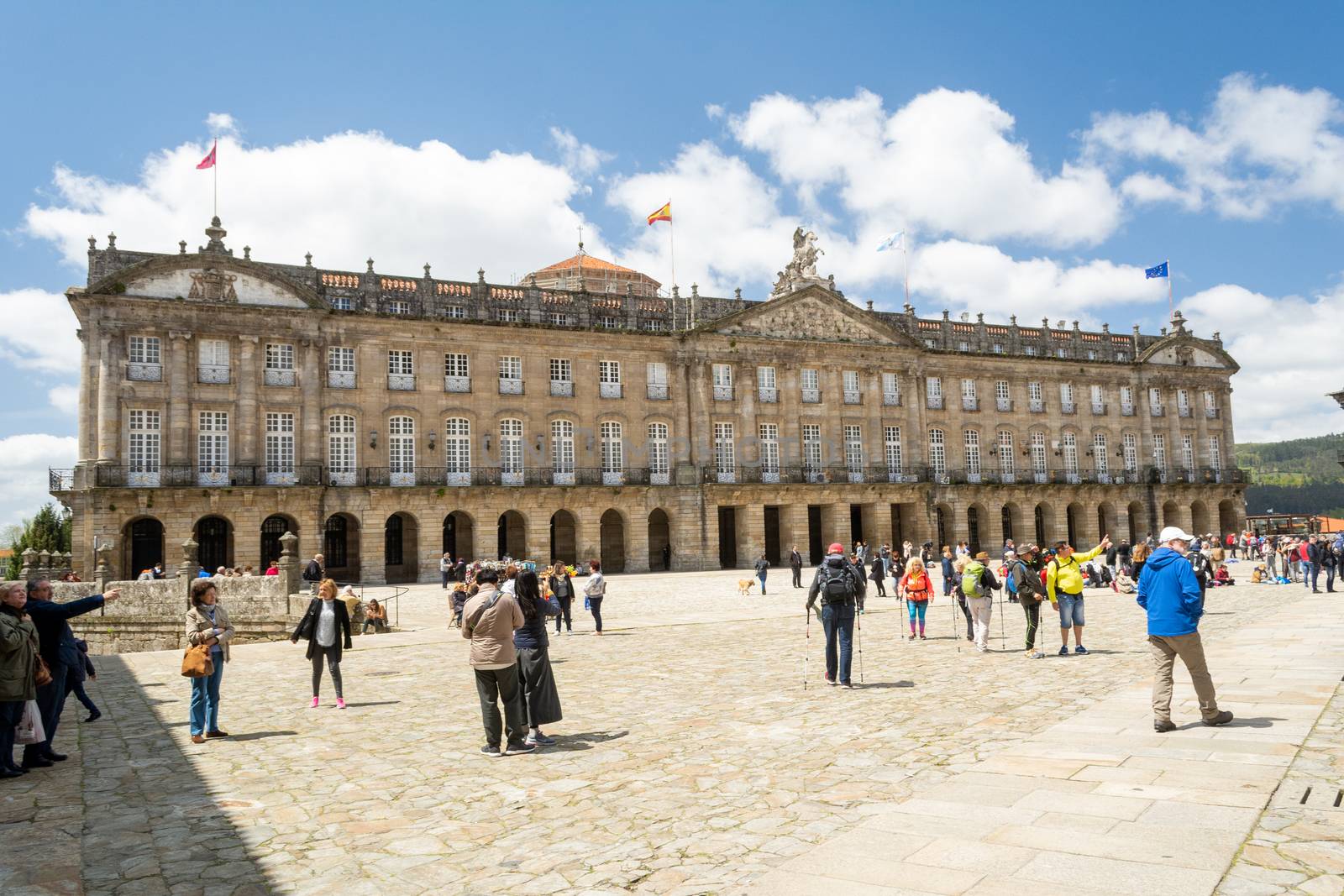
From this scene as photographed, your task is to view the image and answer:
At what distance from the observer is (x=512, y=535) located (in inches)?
1725

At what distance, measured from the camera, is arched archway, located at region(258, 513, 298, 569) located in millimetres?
37750

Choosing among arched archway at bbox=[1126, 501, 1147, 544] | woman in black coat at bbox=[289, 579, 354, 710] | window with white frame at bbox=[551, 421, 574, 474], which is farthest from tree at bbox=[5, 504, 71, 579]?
arched archway at bbox=[1126, 501, 1147, 544]

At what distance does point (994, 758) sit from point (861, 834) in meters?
2.26

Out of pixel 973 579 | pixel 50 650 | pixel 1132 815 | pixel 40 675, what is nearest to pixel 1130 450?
pixel 973 579

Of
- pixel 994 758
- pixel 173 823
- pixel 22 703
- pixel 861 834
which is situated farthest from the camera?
pixel 22 703

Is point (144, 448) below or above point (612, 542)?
above

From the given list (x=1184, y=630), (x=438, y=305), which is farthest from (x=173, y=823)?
(x=438, y=305)

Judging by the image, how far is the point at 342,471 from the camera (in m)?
37.7

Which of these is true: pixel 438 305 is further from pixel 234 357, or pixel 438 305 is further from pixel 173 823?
pixel 173 823

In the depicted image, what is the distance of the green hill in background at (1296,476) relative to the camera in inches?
4272

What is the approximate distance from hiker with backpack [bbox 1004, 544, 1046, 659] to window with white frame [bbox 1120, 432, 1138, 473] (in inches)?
1765

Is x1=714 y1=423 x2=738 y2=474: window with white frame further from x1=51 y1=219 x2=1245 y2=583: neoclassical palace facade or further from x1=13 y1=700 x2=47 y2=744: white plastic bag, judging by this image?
x1=13 y1=700 x2=47 y2=744: white plastic bag

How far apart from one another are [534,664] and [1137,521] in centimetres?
5418

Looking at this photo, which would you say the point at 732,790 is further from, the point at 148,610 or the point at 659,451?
the point at 659,451
